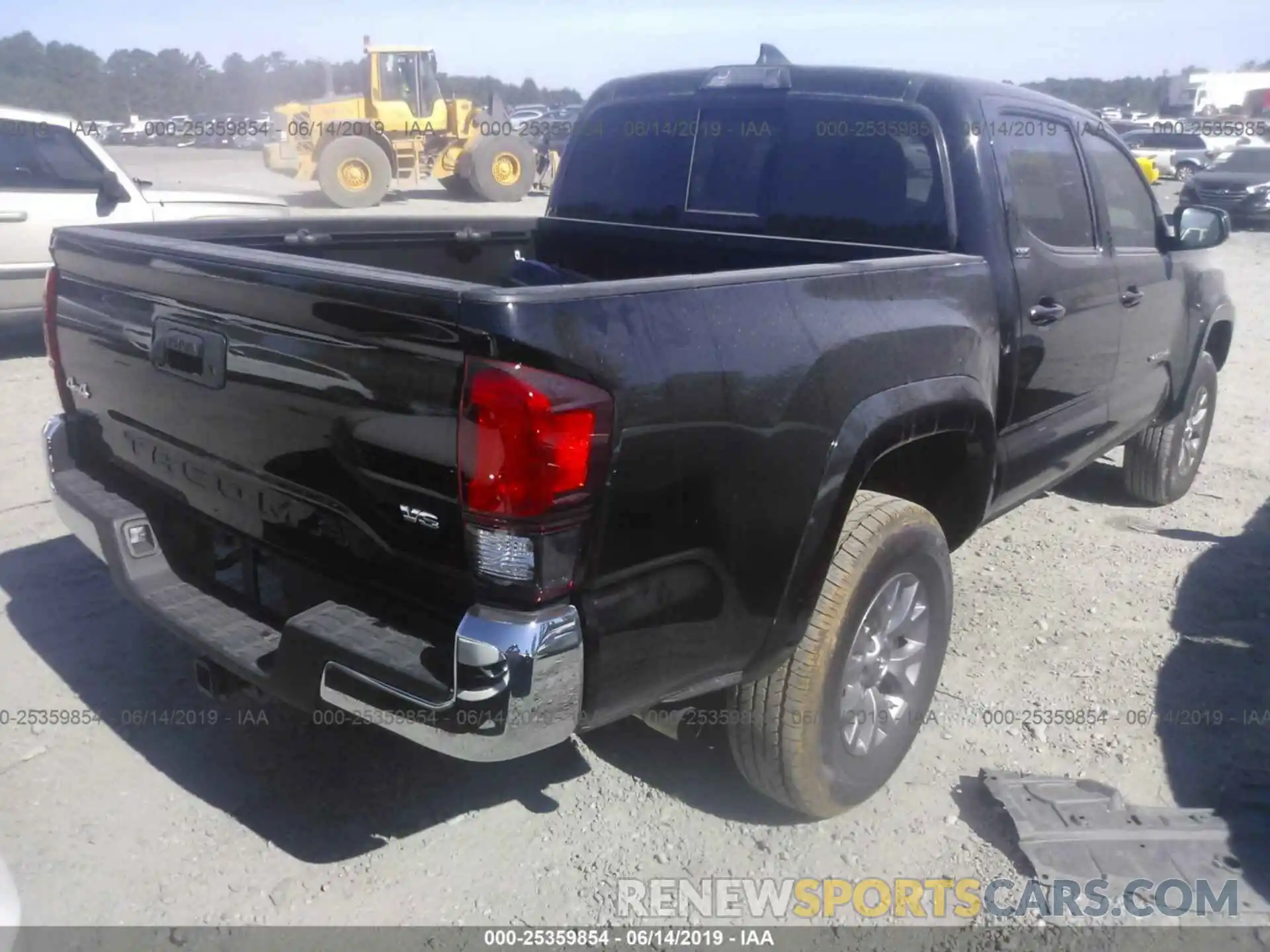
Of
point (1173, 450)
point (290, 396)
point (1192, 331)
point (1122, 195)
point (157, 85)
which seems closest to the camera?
point (290, 396)

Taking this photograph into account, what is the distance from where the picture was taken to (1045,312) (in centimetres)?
359

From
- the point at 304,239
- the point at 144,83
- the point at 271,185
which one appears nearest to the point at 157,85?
the point at 144,83

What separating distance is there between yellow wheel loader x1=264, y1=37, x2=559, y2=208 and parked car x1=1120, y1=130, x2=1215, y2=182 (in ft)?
54.8

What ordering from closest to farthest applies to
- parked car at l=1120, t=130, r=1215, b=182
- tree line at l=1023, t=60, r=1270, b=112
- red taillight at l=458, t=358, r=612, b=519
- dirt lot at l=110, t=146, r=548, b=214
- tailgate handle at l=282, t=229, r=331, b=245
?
red taillight at l=458, t=358, r=612, b=519, tailgate handle at l=282, t=229, r=331, b=245, dirt lot at l=110, t=146, r=548, b=214, parked car at l=1120, t=130, r=1215, b=182, tree line at l=1023, t=60, r=1270, b=112

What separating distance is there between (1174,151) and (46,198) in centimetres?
2842

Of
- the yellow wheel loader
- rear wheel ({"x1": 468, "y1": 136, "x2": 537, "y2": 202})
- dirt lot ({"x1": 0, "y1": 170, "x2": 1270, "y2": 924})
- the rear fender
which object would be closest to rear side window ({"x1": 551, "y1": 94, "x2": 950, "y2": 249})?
dirt lot ({"x1": 0, "y1": 170, "x2": 1270, "y2": 924})

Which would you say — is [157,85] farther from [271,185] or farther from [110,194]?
[110,194]

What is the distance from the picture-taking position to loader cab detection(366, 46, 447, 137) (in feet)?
65.1

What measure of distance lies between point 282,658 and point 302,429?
1.63 ft

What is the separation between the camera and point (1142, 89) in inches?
3292

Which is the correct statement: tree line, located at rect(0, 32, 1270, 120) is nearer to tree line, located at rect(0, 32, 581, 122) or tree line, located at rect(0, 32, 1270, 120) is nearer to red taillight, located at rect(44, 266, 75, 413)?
tree line, located at rect(0, 32, 581, 122)

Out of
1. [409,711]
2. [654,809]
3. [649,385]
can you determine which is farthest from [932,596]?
[409,711]

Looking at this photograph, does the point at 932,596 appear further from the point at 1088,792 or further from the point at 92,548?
the point at 92,548

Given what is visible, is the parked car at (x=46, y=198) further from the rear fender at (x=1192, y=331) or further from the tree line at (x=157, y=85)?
the tree line at (x=157, y=85)
